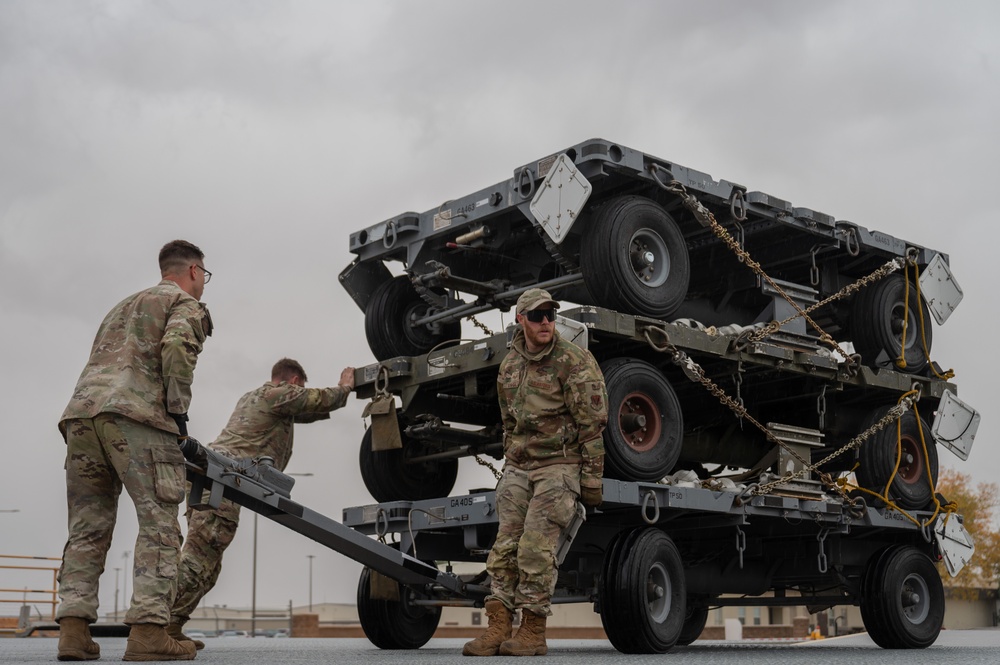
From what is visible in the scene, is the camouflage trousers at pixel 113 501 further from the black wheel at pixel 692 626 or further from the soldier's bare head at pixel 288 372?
the black wheel at pixel 692 626

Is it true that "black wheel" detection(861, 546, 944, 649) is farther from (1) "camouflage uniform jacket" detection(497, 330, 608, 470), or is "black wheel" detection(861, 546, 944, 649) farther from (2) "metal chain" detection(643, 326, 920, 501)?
(1) "camouflage uniform jacket" detection(497, 330, 608, 470)

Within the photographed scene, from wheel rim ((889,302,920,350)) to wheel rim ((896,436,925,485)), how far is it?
2.66ft

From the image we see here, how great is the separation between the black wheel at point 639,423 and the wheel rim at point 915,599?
8.91 ft

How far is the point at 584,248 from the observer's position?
782 cm

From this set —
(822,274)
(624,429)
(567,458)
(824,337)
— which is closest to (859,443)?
(824,337)

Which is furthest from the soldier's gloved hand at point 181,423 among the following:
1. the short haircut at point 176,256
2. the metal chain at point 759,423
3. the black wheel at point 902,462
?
the black wheel at point 902,462

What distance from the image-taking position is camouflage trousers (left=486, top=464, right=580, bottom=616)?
634cm

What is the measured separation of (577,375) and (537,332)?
329mm

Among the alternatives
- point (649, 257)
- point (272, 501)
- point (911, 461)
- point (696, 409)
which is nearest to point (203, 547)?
point (272, 501)

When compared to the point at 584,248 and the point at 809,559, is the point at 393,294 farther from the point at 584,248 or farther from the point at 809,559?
the point at 809,559

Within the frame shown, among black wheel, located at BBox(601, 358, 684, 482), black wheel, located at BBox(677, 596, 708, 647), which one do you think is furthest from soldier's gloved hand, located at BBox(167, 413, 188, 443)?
black wheel, located at BBox(677, 596, 708, 647)

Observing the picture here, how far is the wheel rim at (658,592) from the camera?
731 centimetres

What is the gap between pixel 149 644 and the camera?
5473 mm

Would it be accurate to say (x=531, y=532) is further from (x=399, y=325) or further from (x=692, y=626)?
(x=692, y=626)
